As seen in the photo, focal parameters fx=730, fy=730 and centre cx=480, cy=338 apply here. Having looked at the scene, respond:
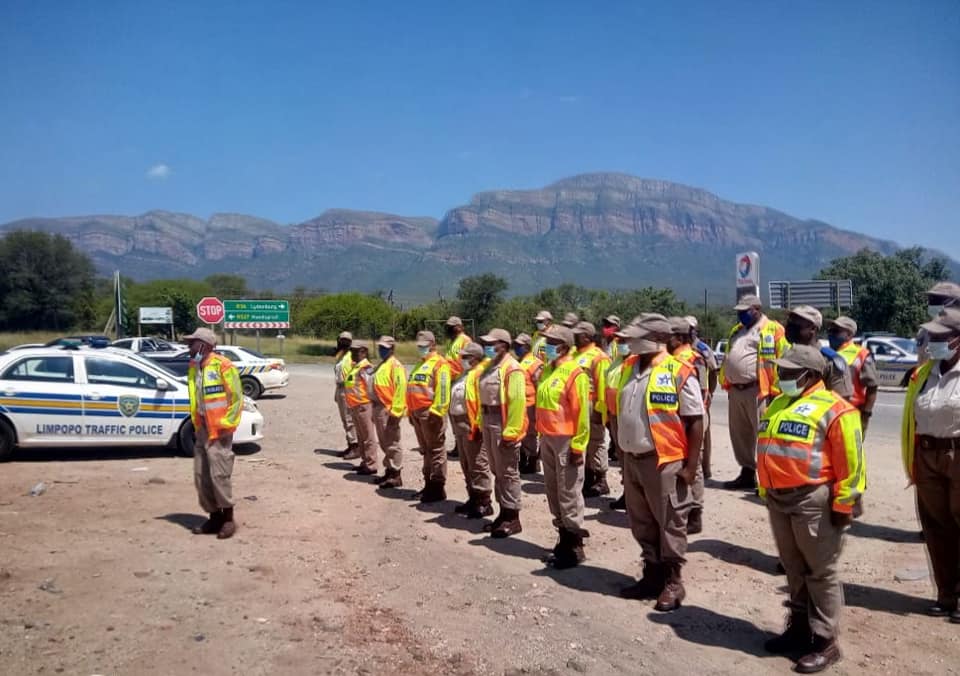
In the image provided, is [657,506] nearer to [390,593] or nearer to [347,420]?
[390,593]

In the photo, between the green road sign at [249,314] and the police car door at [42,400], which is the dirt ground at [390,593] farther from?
the green road sign at [249,314]

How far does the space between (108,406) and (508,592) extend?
308 inches

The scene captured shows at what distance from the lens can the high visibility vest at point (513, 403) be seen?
679cm

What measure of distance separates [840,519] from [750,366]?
156 inches

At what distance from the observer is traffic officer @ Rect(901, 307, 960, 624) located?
4.93 metres

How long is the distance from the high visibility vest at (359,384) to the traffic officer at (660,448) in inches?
208

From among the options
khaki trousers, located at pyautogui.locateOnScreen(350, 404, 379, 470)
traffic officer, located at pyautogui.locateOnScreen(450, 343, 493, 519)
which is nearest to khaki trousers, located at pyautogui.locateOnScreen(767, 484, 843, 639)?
traffic officer, located at pyautogui.locateOnScreen(450, 343, 493, 519)

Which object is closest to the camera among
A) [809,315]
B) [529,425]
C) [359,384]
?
[809,315]

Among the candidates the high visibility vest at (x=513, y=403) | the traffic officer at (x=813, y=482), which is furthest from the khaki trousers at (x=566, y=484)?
the traffic officer at (x=813, y=482)

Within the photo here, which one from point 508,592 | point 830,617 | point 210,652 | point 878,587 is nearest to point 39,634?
point 210,652

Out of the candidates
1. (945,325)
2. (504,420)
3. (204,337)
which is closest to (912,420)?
(945,325)

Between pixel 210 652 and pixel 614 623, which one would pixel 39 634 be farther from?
pixel 614 623

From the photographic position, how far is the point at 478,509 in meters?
7.94

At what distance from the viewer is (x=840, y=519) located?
4223 mm
